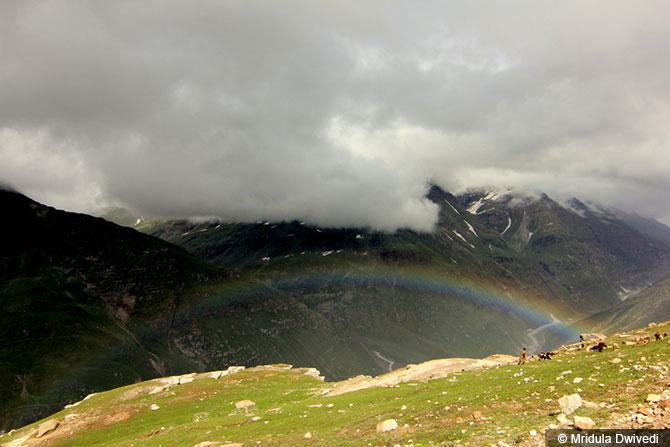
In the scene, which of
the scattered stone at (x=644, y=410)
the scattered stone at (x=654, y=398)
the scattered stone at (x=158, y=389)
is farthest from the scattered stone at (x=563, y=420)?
the scattered stone at (x=158, y=389)

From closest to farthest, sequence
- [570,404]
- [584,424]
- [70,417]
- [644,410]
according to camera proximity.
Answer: [584,424] < [644,410] < [570,404] < [70,417]

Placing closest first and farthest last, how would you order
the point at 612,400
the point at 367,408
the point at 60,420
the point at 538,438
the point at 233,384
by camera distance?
the point at 538,438 < the point at 612,400 < the point at 367,408 < the point at 60,420 < the point at 233,384

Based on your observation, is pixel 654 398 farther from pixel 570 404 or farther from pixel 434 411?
pixel 434 411

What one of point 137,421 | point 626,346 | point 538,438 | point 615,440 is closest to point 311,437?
point 538,438

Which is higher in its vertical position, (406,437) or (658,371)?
(658,371)

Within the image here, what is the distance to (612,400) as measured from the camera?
79.2 ft

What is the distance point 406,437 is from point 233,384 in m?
83.1

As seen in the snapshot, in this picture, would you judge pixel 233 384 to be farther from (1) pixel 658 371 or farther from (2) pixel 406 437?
(1) pixel 658 371

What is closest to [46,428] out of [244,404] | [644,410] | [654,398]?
[244,404]

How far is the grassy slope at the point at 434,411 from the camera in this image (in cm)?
2503

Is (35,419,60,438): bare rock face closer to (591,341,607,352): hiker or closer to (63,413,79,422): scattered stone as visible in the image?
(63,413,79,422): scattered stone

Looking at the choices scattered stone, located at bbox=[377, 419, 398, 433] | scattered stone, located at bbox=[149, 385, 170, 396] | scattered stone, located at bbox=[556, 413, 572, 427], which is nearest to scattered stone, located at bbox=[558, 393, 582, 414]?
scattered stone, located at bbox=[556, 413, 572, 427]

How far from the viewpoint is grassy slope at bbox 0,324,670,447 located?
25031mm

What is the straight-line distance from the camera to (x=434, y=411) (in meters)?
32.6
